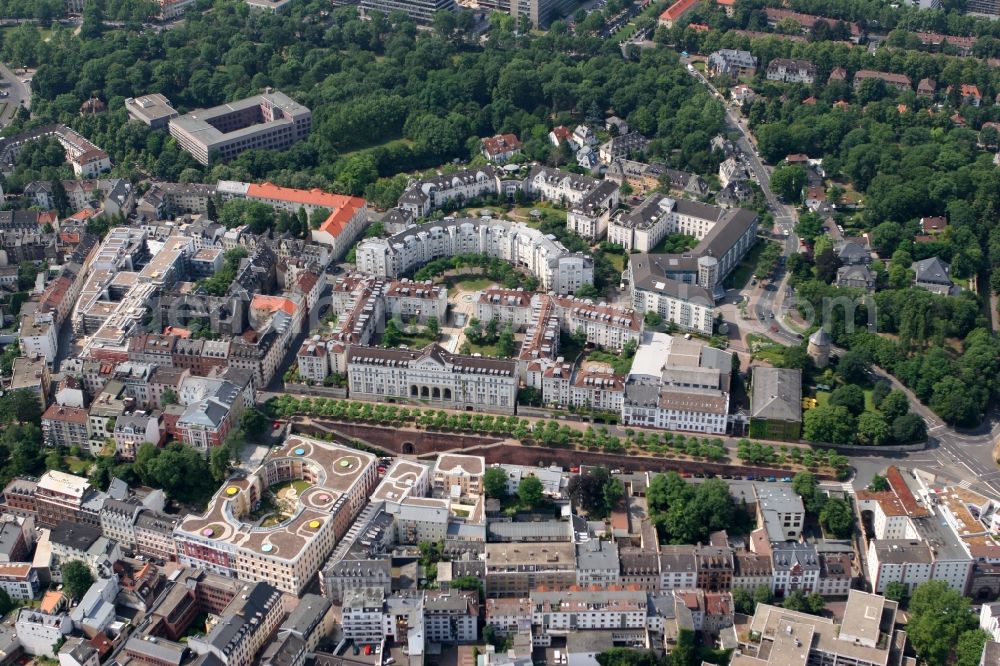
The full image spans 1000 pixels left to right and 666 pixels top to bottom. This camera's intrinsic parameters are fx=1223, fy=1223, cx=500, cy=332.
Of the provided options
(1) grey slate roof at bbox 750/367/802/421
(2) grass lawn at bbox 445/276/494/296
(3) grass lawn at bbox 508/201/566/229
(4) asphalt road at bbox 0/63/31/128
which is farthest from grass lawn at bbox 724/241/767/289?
(4) asphalt road at bbox 0/63/31/128

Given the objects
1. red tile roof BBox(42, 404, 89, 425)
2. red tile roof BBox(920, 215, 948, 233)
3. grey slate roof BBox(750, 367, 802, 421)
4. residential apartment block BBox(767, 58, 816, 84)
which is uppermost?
residential apartment block BBox(767, 58, 816, 84)

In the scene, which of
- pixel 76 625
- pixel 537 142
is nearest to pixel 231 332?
pixel 76 625

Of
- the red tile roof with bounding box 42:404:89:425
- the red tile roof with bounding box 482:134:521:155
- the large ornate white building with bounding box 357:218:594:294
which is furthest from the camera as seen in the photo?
the red tile roof with bounding box 482:134:521:155

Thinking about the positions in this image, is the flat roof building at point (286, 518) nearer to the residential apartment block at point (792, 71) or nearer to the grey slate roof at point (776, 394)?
the grey slate roof at point (776, 394)

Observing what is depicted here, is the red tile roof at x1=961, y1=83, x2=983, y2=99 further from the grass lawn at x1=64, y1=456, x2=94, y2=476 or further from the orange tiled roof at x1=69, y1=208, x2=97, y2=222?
the grass lawn at x1=64, y1=456, x2=94, y2=476

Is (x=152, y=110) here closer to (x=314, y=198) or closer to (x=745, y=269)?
(x=314, y=198)

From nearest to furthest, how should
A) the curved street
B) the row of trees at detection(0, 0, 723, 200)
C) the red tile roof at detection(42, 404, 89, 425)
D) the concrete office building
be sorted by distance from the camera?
the curved street → the red tile roof at detection(42, 404, 89, 425) → the concrete office building → the row of trees at detection(0, 0, 723, 200)

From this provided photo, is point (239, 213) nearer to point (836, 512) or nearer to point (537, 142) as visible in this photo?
point (537, 142)

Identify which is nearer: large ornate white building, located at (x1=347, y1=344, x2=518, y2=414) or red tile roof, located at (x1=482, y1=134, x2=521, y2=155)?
large ornate white building, located at (x1=347, y1=344, x2=518, y2=414)
